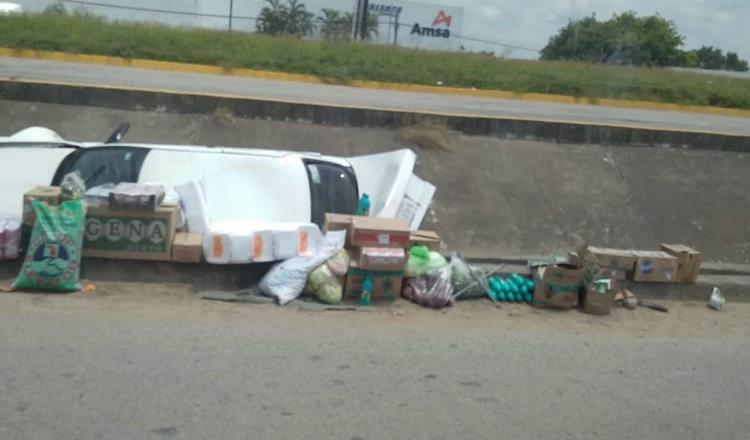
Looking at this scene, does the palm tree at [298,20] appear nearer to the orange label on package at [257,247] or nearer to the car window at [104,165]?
the car window at [104,165]

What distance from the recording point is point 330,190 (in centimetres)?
841

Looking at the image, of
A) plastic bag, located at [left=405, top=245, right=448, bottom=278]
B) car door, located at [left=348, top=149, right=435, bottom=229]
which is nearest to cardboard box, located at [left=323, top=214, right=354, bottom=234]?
plastic bag, located at [left=405, top=245, right=448, bottom=278]

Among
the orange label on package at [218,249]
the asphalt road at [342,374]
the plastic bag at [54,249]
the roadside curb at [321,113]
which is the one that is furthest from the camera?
the roadside curb at [321,113]

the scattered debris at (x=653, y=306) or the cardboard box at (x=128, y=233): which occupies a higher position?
the cardboard box at (x=128, y=233)

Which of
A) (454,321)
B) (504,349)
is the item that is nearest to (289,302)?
(454,321)

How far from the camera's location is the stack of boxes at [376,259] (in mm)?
7312

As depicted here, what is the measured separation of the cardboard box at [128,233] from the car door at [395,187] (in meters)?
2.49

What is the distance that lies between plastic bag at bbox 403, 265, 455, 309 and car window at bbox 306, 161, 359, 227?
1214 mm

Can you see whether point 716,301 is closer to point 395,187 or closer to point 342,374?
point 395,187

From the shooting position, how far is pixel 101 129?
1099 cm

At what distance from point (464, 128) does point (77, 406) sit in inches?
323

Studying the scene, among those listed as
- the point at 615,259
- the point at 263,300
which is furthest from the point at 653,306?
the point at 263,300

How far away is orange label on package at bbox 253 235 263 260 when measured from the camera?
289 inches

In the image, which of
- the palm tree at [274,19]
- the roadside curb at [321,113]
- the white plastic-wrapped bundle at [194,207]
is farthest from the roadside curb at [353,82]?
the palm tree at [274,19]
